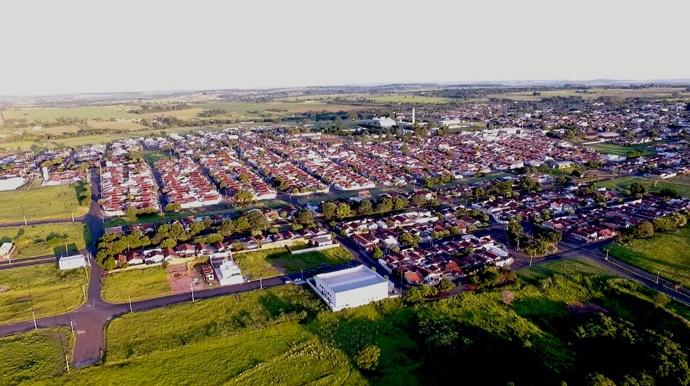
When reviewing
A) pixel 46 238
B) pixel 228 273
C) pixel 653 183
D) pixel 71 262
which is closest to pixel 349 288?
pixel 228 273

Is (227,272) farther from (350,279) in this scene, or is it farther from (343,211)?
(343,211)

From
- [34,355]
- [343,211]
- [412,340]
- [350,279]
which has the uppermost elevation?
[343,211]

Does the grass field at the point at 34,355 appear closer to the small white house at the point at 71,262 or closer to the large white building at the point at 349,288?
the small white house at the point at 71,262

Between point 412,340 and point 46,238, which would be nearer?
point 412,340

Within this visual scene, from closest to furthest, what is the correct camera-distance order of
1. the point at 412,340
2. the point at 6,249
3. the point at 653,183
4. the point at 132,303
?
the point at 412,340 → the point at 132,303 → the point at 6,249 → the point at 653,183

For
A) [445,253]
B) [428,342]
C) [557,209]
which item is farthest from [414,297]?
[557,209]

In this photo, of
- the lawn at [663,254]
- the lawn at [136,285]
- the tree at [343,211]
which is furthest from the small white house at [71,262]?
the lawn at [663,254]

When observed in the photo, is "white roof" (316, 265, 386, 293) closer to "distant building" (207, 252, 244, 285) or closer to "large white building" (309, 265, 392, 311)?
"large white building" (309, 265, 392, 311)

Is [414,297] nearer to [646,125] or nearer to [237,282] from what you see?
[237,282]
